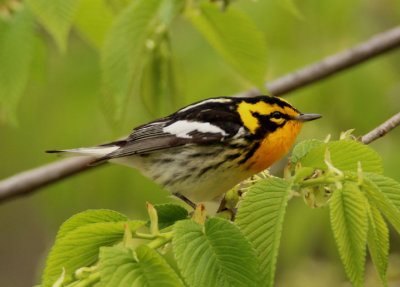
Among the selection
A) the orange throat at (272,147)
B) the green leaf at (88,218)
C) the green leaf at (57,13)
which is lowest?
the green leaf at (88,218)

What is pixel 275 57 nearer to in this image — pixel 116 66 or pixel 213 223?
pixel 116 66

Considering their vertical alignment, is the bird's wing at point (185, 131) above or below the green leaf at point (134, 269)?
above

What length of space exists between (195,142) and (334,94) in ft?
4.89

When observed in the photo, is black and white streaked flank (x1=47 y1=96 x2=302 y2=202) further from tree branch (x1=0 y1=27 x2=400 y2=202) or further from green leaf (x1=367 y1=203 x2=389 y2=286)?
green leaf (x1=367 y1=203 x2=389 y2=286)

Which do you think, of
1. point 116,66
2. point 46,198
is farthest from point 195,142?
point 46,198

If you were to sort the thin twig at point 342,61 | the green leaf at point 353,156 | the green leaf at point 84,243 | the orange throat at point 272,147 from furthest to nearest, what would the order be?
the thin twig at point 342,61 → the orange throat at point 272,147 → the green leaf at point 353,156 → the green leaf at point 84,243

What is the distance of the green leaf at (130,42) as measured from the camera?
3.09 m

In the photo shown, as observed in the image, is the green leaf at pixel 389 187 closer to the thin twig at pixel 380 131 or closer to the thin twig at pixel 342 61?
the thin twig at pixel 380 131

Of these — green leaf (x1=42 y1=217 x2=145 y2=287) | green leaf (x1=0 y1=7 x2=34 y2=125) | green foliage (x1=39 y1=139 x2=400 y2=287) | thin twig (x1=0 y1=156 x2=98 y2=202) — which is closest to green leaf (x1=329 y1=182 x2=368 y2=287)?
green foliage (x1=39 y1=139 x2=400 y2=287)

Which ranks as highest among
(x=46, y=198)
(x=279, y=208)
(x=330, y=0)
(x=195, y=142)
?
(x=330, y=0)

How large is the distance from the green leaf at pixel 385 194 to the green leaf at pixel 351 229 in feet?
0.14

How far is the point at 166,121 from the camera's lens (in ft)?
11.6

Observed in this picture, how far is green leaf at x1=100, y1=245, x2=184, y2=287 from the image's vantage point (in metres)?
1.74

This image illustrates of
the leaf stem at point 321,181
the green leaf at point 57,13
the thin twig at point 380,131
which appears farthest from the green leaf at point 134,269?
the green leaf at point 57,13
